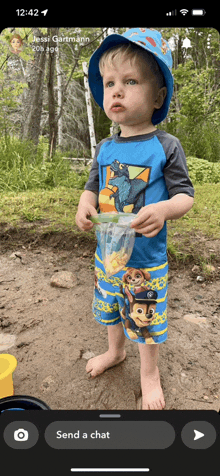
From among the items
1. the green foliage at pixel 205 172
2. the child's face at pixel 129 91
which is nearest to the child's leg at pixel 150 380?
the child's face at pixel 129 91

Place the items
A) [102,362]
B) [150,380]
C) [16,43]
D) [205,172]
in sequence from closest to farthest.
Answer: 1. [16,43]
2. [150,380]
3. [102,362]
4. [205,172]

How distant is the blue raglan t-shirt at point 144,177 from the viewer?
1.02 meters

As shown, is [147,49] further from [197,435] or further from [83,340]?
[83,340]

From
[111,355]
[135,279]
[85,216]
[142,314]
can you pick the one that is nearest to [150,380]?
[111,355]

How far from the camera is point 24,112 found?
1.60 m

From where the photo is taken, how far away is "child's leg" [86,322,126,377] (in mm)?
1339

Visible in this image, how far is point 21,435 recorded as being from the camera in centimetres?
69

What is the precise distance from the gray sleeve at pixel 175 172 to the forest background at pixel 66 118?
0.98 ft

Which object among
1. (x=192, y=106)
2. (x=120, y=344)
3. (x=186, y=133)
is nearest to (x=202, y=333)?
(x=120, y=344)

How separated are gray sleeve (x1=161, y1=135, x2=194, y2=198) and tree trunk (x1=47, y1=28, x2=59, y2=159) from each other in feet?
1.48

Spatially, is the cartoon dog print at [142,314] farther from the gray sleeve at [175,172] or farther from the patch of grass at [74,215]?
the patch of grass at [74,215]

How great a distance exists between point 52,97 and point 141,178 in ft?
3.14

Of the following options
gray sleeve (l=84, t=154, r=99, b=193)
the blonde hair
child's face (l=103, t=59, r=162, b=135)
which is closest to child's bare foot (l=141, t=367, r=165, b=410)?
gray sleeve (l=84, t=154, r=99, b=193)
